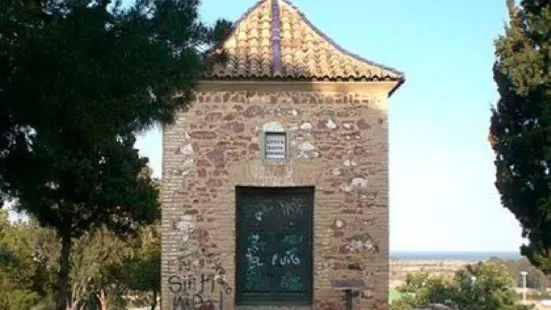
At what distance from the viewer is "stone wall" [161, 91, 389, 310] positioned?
31.4 ft

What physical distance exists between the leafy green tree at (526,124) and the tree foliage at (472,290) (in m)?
13.9

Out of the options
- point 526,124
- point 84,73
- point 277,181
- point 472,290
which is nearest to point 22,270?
point 277,181

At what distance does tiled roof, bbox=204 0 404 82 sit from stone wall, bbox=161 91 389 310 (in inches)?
10.3

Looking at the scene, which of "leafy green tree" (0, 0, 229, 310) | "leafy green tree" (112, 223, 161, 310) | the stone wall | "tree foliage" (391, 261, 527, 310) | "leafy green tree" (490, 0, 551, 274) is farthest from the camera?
"tree foliage" (391, 261, 527, 310)

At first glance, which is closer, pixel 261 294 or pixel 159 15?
pixel 159 15

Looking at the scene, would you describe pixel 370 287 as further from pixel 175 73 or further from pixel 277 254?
pixel 175 73

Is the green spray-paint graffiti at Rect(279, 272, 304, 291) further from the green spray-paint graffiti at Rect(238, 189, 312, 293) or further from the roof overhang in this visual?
the roof overhang

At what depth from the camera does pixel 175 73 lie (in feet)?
16.9

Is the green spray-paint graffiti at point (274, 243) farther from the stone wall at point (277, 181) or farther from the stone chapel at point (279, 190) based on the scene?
the stone wall at point (277, 181)

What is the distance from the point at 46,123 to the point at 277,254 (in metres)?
5.37

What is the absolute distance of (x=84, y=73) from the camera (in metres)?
4.49

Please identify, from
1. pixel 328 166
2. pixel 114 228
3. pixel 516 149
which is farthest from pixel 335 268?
pixel 114 228

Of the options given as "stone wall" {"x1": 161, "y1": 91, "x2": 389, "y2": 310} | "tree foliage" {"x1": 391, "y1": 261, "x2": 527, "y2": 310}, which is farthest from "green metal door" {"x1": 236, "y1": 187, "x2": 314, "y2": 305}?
"tree foliage" {"x1": 391, "y1": 261, "x2": 527, "y2": 310}

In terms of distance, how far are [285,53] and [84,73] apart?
5.93m
